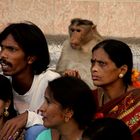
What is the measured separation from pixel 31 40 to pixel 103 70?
0.50 meters

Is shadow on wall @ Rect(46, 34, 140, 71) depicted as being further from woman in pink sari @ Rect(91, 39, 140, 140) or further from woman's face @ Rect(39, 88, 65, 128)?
woman's face @ Rect(39, 88, 65, 128)

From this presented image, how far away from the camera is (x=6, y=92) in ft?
13.6

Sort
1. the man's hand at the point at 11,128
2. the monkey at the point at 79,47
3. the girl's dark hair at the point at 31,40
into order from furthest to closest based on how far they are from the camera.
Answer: the monkey at the point at 79,47 < the girl's dark hair at the point at 31,40 < the man's hand at the point at 11,128

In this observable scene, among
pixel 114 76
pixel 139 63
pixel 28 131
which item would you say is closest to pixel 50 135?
pixel 28 131

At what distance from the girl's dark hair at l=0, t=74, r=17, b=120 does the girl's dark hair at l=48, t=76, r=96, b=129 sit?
52 centimetres

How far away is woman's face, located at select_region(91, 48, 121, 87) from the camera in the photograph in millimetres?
4148

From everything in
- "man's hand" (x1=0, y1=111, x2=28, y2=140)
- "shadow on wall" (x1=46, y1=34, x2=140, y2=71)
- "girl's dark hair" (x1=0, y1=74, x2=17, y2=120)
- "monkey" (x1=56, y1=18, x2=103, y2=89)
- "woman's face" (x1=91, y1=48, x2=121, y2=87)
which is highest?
"woman's face" (x1=91, y1=48, x2=121, y2=87)

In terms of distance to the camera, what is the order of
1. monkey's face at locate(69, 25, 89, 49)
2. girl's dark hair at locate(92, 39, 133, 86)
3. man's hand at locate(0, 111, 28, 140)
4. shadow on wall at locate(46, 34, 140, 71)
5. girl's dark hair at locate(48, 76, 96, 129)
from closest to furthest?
1. girl's dark hair at locate(48, 76, 96, 129)
2. man's hand at locate(0, 111, 28, 140)
3. girl's dark hair at locate(92, 39, 133, 86)
4. monkey's face at locate(69, 25, 89, 49)
5. shadow on wall at locate(46, 34, 140, 71)

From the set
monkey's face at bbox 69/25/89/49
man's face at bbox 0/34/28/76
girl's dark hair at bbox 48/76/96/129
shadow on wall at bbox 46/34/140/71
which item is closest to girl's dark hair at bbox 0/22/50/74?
man's face at bbox 0/34/28/76

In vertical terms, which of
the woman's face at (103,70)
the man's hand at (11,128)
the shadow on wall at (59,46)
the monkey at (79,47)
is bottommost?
the shadow on wall at (59,46)

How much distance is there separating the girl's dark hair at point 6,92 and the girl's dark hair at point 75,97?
516 mm

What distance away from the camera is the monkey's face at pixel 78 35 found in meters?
6.83

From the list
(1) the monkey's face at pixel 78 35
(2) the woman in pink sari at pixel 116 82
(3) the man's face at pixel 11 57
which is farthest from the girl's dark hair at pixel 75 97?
(1) the monkey's face at pixel 78 35

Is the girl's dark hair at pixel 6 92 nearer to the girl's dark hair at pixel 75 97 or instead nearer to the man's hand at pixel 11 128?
the man's hand at pixel 11 128
